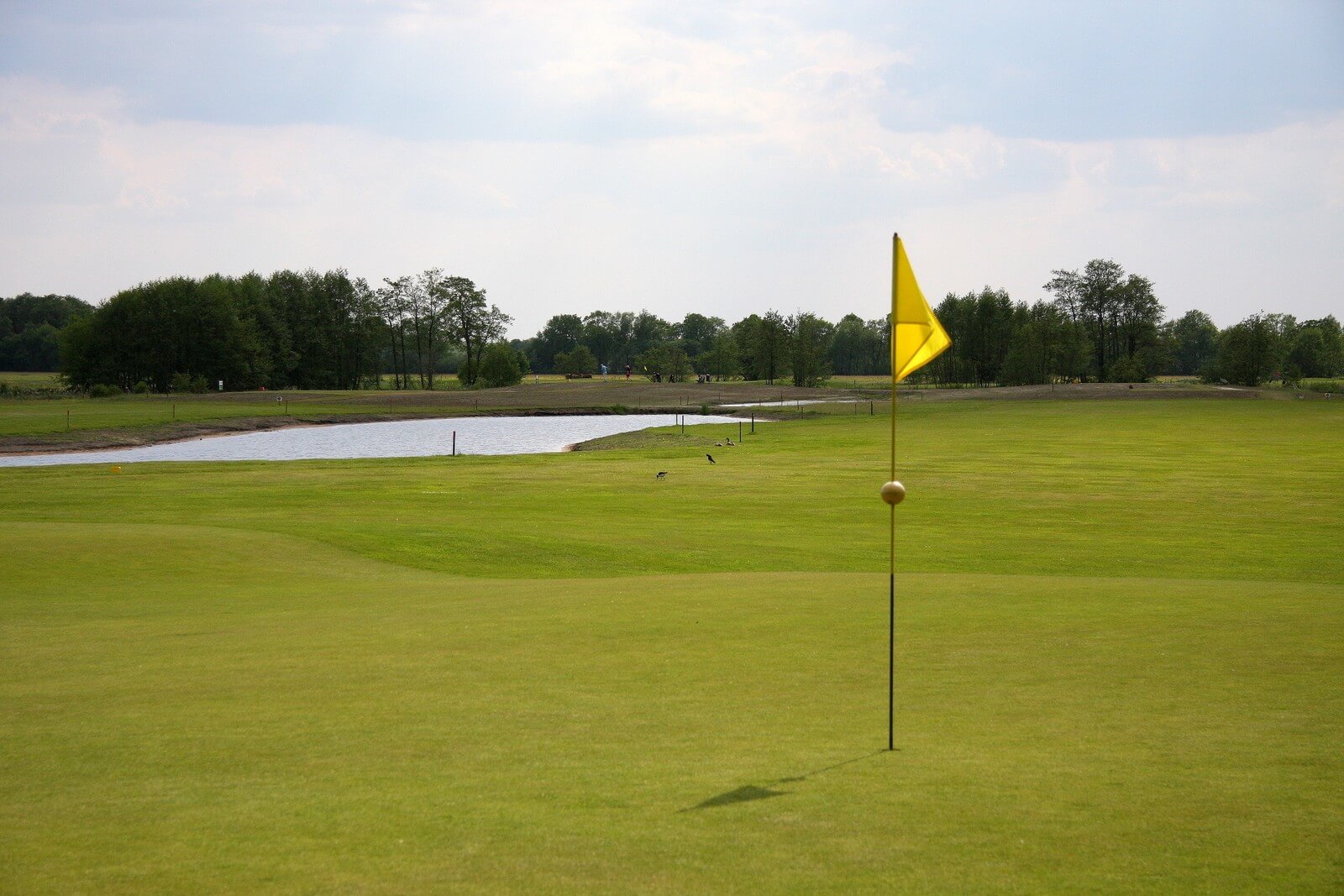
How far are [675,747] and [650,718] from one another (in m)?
0.85

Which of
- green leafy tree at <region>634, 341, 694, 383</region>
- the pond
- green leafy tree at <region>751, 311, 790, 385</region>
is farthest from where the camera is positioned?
green leafy tree at <region>634, 341, 694, 383</region>

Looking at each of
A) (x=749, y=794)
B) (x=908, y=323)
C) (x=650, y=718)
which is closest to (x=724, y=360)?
(x=908, y=323)

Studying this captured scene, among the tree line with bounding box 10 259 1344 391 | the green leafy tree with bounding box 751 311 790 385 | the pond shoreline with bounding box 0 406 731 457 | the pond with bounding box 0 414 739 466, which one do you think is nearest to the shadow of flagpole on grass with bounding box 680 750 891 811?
the pond with bounding box 0 414 739 466

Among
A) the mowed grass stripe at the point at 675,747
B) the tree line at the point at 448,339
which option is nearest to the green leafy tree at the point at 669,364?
the tree line at the point at 448,339

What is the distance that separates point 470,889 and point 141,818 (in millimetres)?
2506

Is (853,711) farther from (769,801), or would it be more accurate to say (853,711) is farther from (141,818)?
(141,818)

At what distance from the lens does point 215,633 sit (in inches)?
538

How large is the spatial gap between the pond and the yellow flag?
172 feet

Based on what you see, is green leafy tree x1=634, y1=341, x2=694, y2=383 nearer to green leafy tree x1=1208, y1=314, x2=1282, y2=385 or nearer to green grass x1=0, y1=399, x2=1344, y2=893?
green leafy tree x1=1208, y1=314, x2=1282, y2=385

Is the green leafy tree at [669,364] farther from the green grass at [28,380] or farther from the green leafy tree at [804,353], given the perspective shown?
the green grass at [28,380]

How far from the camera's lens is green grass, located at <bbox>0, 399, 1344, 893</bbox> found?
6.35 m

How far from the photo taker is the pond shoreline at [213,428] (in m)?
67.6

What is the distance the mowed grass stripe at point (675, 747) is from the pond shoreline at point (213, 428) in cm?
5937

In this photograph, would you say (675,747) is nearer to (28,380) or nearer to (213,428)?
(213,428)
